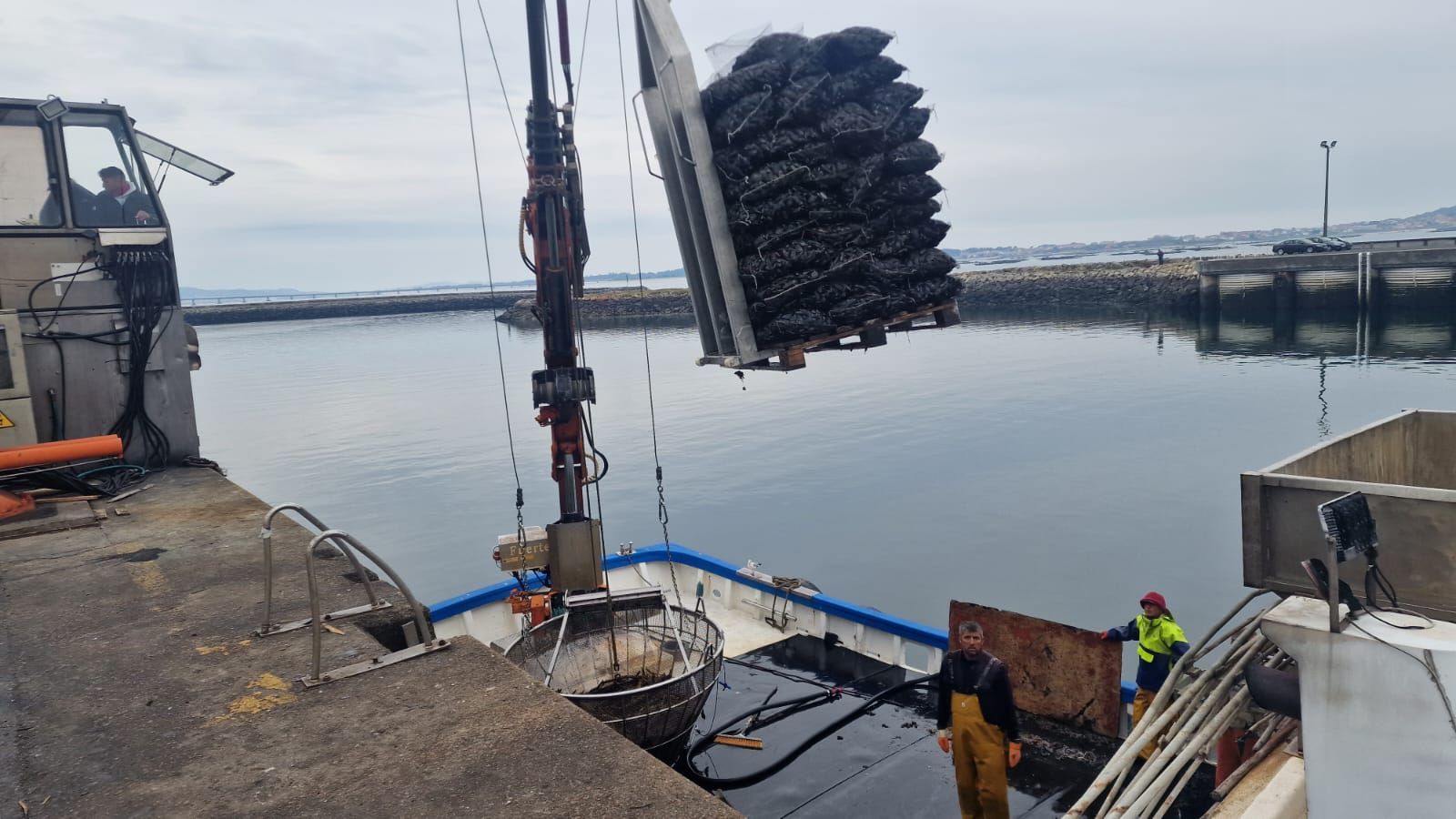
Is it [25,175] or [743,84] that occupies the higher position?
[25,175]

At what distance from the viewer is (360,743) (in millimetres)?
3713

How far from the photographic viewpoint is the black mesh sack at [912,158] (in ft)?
18.4

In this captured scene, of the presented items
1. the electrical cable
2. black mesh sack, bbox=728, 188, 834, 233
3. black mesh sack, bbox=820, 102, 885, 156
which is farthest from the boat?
black mesh sack, bbox=820, 102, 885, 156

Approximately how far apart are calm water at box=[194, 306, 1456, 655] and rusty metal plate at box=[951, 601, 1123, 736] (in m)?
6.90

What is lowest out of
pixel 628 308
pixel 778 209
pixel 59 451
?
pixel 59 451

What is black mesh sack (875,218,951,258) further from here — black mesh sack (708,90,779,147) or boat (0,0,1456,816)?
black mesh sack (708,90,779,147)

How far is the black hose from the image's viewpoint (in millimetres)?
7191

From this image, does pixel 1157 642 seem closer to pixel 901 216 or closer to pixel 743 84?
pixel 901 216

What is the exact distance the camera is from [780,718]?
8.29m

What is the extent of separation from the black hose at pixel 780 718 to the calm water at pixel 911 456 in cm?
664

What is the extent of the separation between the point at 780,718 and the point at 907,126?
5.31m

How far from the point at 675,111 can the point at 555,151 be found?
246 centimetres

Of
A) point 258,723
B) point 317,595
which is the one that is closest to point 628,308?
point 317,595

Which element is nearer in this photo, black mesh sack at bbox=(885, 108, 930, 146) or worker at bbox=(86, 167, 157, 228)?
black mesh sack at bbox=(885, 108, 930, 146)
